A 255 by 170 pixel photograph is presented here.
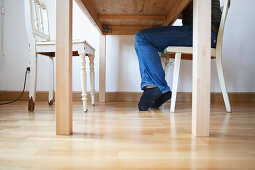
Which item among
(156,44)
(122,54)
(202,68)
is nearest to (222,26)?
(156,44)

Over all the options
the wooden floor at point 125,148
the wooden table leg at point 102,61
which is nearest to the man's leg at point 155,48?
the wooden floor at point 125,148

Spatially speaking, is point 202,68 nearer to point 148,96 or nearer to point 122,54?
point 148,96

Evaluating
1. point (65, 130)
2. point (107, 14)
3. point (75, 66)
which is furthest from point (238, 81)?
point (65, 130)

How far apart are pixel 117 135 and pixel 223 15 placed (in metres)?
1.03

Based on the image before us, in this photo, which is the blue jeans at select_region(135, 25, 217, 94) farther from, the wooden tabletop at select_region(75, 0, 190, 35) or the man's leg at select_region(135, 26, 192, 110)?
the wooden tabletop at select_region(75, 0, 190, 35)

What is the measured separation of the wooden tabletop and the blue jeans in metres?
0.13

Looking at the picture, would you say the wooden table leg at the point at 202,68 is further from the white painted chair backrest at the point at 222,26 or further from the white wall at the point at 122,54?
the white wall at the point at 122,54

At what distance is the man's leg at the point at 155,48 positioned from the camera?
4.11 feet

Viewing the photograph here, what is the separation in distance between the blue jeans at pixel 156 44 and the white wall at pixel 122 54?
0.71 m

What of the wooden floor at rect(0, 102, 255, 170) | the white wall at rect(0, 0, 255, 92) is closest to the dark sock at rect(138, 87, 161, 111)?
the wooden floor at rect(0, 102, 255, 170)

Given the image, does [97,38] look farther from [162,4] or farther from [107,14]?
[162,4]

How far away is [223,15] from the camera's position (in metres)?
1.26

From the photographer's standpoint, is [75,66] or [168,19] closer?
[168,19]

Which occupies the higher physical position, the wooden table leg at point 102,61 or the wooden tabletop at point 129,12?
the wooden tabletop at point 129,12
